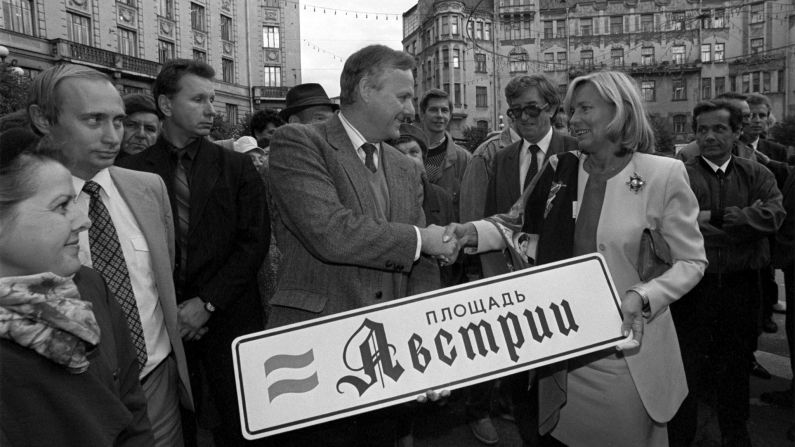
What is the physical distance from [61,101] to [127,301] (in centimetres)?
81

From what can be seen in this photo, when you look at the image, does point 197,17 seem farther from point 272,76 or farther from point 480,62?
point 480,62

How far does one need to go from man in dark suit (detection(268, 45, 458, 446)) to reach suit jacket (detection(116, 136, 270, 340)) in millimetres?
537

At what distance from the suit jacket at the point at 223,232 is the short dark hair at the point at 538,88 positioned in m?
1.85

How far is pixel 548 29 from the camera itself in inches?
2207

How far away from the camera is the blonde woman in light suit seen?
2.35 meters

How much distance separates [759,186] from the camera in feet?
12.9

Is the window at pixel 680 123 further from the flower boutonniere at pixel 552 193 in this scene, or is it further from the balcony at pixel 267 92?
the flower boutonniere at pixel 552 193

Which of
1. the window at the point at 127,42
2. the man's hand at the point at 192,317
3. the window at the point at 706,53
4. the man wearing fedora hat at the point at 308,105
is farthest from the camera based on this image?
the window at the point at 706,53

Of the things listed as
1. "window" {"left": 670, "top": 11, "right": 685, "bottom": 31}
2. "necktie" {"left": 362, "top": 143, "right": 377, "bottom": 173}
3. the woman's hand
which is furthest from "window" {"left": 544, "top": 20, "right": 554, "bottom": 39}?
the woman's hand

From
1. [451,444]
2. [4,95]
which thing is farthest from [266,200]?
[4,95]

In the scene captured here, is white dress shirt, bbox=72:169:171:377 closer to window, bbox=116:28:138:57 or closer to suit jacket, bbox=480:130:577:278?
suit jacket, bbox=480:130:577:278

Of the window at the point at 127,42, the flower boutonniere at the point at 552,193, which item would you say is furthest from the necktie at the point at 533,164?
the window at the point at 127,42

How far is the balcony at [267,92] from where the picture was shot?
43.3 meters

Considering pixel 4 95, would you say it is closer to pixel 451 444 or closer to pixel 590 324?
pixel 451 444
